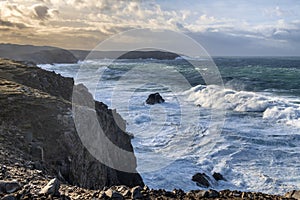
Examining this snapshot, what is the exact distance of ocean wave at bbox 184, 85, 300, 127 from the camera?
32.5 meters

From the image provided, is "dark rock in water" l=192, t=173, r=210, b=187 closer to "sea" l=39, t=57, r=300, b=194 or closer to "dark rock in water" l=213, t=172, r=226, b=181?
"sea" l=39, t=57, r=300, b=194

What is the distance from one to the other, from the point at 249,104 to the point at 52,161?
31963mm

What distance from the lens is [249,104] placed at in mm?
37719

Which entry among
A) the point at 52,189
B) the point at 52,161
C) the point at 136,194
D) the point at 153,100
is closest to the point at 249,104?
the point at 153,100

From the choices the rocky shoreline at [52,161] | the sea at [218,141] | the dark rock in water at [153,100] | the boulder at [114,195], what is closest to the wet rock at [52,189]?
the rocky shoreline at [52,161]

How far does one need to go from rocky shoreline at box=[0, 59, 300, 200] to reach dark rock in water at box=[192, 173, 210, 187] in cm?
339

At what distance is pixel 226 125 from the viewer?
92.1ft

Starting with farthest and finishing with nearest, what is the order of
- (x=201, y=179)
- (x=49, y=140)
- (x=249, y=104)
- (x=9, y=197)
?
(x=249, y=104) < (x=201, y=179) < (x=49, y=140) < (x=9, y=197)

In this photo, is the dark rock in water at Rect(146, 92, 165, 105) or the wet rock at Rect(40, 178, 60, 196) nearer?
the wet rock at Rect(40, 178, 60, 196)

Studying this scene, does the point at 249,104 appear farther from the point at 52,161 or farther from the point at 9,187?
the point at 9,187

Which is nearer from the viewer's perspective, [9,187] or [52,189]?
[52,189]

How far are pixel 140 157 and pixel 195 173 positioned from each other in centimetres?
362

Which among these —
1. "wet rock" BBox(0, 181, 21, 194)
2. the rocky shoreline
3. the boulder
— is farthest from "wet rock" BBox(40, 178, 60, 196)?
the boulder

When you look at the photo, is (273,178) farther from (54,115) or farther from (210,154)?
(54,115)
